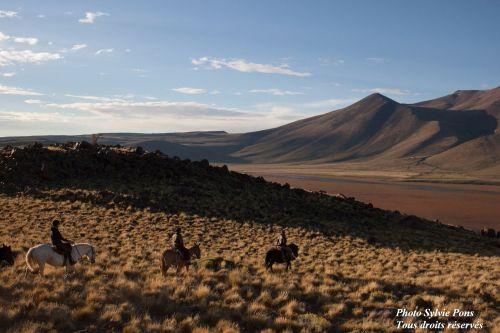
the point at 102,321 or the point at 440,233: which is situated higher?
the point at 102,321

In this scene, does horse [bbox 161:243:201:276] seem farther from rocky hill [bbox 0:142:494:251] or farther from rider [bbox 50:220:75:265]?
rocky hill [bbox 0:142:494:251]

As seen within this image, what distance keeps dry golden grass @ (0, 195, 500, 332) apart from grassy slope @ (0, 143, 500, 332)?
49 millimetres

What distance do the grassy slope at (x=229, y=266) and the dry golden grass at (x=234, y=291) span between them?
0.05 meters

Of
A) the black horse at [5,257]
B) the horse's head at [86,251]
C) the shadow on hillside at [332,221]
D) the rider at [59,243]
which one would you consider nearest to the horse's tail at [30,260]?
the rider at [59,243]

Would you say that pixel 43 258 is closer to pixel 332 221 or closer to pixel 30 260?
pixel 30 260

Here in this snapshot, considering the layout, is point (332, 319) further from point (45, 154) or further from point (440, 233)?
point (45, 154)

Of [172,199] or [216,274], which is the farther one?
[172,199]

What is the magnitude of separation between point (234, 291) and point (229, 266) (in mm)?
5045

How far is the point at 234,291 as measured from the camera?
13656 millimetres

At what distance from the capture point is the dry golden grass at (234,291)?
10.3m

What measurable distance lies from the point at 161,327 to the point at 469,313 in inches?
368

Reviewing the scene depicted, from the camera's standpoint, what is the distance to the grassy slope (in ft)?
36.3

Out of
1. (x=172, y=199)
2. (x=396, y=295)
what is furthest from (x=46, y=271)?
(x=172, y=199)

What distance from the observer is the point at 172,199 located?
40531 millimetres
